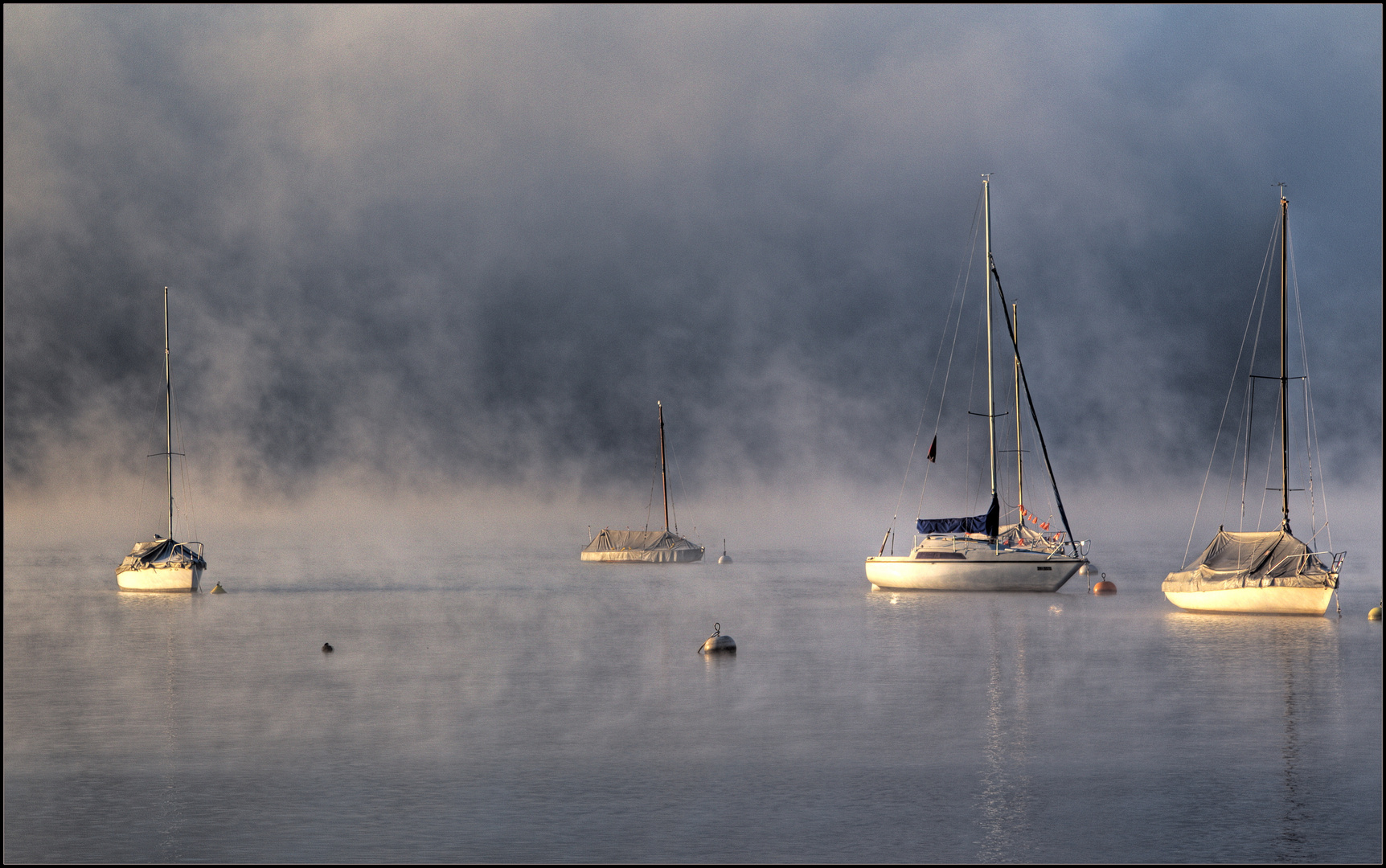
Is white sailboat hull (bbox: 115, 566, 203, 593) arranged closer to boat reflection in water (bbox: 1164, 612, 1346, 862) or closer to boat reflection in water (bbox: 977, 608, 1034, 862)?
boat reflection in water (bbox: 977, 608, 1034, 862)

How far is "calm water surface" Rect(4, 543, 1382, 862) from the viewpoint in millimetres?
20641

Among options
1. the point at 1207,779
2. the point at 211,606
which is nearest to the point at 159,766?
the point at 1207,779

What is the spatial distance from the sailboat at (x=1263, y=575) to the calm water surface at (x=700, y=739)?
916 millimetres

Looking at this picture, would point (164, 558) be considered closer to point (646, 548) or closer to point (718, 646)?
point (718, 646)

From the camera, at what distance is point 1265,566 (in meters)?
49.4

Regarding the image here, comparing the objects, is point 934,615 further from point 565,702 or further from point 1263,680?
point 565,702

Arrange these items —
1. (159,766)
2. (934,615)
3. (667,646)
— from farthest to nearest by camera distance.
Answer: (934,615), (667,646), (159,766)

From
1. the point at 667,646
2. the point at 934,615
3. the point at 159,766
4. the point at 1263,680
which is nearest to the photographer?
the point at 159,766

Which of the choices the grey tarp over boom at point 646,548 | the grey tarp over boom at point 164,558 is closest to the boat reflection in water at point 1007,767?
the grey tarp over boom at point 164,558

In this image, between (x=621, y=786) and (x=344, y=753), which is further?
(x=344, y=753)

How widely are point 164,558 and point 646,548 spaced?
161 ft

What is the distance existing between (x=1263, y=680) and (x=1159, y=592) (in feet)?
122

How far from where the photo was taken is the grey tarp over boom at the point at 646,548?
115 meters

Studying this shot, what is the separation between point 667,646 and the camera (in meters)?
46.9
